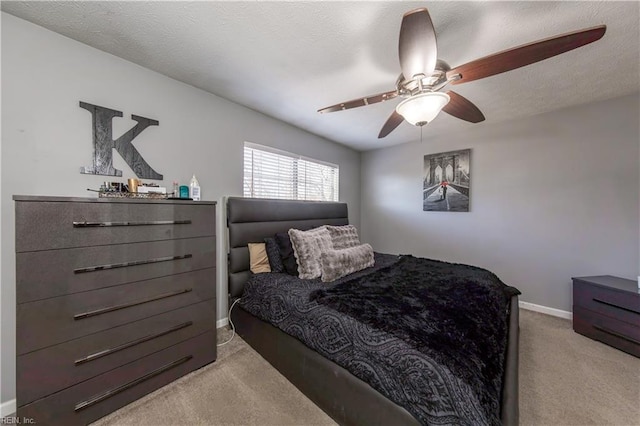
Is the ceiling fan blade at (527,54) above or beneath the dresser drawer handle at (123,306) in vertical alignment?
above

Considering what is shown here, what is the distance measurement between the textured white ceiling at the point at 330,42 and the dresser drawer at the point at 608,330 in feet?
7.28

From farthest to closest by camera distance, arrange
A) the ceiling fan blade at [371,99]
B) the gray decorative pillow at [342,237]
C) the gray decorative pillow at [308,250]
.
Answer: the gray decorative pillow at [342,237] → the gray decorative pillow at [308,250] → the ceiling fan blade at [371,99]

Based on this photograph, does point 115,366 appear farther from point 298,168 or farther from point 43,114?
point 298,168

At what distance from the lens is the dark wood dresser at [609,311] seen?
80.2 inches

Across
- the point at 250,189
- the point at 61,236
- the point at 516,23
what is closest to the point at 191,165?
the point at 250,189

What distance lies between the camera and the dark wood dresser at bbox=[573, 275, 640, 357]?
6.68 ft

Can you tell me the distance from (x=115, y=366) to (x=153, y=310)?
351mm

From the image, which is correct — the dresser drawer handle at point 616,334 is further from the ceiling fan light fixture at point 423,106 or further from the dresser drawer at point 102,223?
the dresser drawer at point 102,223

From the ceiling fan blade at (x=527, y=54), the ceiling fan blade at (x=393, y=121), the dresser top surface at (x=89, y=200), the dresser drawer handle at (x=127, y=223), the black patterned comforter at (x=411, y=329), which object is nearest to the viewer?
the black patterned comforter at (x=411, y=329)

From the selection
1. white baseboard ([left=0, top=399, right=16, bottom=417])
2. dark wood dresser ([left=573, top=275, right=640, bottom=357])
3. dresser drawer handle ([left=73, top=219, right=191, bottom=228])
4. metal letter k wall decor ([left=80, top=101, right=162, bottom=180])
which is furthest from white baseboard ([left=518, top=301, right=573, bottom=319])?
white baseboard ([left=0, top=399, right=16, bottom=417])

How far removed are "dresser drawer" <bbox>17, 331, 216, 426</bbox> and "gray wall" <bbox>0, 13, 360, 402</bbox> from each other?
1.80 feet

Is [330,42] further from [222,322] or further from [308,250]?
[222,322]

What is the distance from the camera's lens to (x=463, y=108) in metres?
1.81

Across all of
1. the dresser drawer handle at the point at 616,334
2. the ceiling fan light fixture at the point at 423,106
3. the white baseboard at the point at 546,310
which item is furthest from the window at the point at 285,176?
the dresser drawer handle at the point at 616,334
